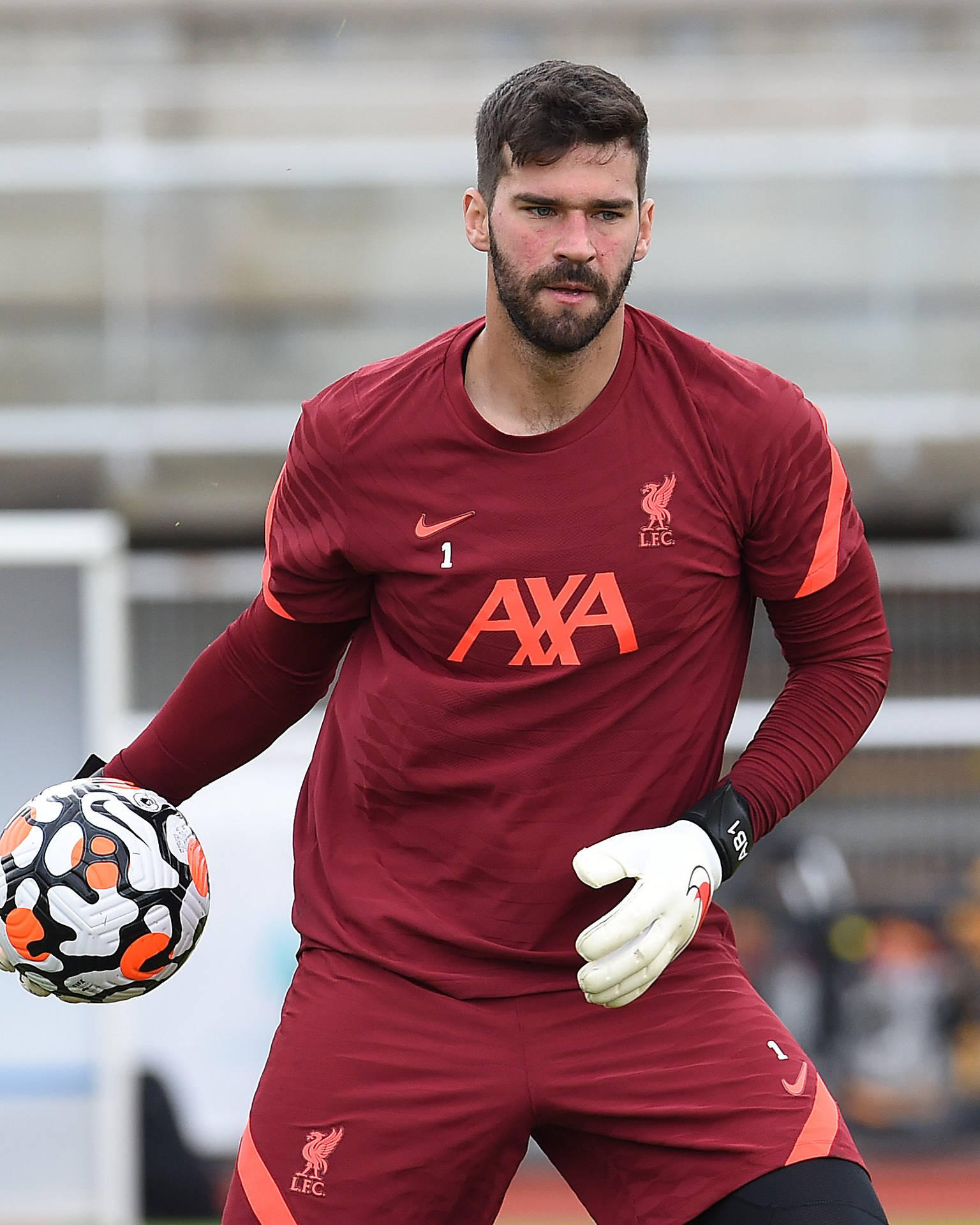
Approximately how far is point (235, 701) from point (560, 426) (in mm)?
743

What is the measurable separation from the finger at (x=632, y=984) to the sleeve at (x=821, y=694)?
0.33m

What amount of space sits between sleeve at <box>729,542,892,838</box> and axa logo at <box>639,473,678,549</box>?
226mm

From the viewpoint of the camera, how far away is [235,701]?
297cm

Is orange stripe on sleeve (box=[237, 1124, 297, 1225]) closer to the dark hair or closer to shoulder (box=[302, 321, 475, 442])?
shoulder (box=[302, 321, 475, 442])

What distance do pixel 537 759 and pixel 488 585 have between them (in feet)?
0.84

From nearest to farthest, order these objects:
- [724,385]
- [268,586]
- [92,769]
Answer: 1. [724,385]
2. [268,586]
3. [92,769]

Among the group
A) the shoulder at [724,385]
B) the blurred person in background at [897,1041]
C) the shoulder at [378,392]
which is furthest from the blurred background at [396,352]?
the shoulder at [724,385]

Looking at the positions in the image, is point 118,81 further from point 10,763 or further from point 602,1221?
point 602,1221

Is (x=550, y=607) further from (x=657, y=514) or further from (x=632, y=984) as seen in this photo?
(x=632, y=984)

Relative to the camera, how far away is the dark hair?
247cm

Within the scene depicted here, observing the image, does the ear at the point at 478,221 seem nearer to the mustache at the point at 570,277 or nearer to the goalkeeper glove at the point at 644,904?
the mustache at the point at 570,277

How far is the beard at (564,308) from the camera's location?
8.16 ft

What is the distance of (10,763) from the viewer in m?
8.16

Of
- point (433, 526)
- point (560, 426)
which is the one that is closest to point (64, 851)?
point (433, 526)
